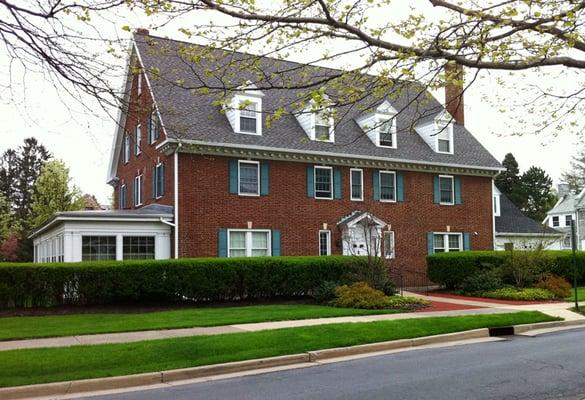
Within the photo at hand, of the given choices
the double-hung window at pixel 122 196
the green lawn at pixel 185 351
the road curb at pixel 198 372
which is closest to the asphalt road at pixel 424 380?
the road curb at pixel 198 372

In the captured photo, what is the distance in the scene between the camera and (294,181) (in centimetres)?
2478

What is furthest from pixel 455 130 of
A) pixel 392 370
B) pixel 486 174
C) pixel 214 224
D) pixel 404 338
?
pixel 392 370

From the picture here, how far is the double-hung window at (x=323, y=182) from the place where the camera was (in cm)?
2552

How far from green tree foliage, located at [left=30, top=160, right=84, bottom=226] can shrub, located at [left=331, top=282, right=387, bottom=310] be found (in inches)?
1037

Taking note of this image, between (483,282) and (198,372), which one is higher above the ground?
(483,282)

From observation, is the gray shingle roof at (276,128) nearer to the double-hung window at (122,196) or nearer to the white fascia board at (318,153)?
the white fascia board at (318,153)

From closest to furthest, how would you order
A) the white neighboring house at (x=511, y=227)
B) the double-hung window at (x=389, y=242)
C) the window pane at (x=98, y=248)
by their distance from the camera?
the window pane at (x=98, y=248) < the double-hung window at (x=389, y=242) < the white neighboring house at (x=511, y=227)

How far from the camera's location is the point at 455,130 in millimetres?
31938

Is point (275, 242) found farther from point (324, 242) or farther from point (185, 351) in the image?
point (185, 351)

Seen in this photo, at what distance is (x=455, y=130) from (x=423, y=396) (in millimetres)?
25974

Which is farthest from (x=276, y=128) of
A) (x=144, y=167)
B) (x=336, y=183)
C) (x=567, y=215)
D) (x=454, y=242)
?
(x=567, y=215)

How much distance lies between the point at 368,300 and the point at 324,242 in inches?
321

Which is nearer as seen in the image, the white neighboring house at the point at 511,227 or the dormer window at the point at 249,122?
the dormer window at the point at 249,122

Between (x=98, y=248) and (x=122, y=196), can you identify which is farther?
(x=122, y=196)
